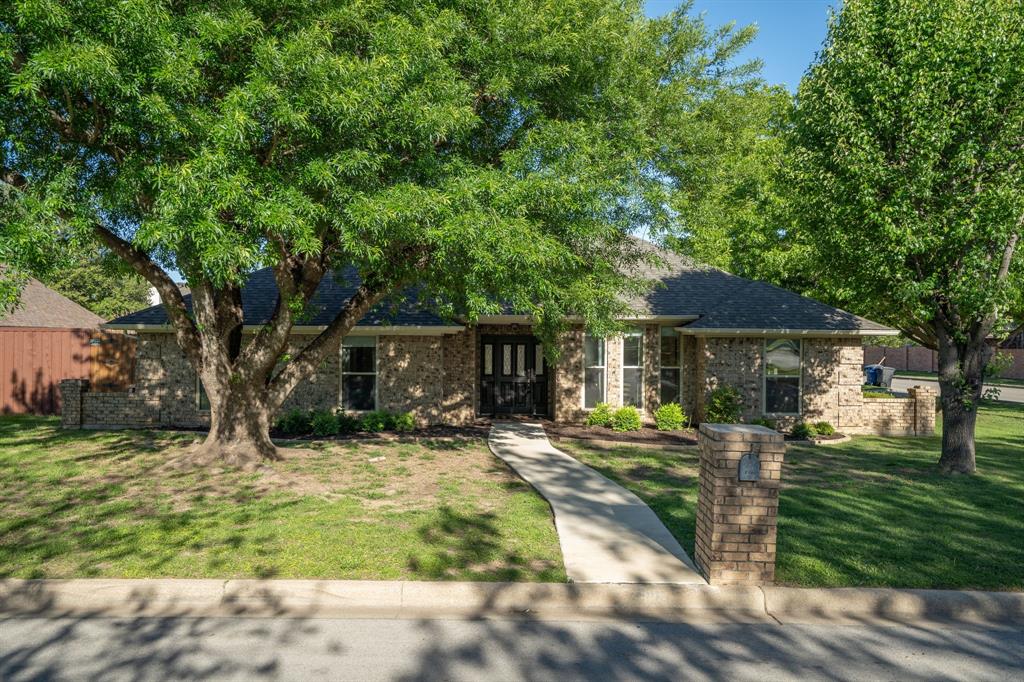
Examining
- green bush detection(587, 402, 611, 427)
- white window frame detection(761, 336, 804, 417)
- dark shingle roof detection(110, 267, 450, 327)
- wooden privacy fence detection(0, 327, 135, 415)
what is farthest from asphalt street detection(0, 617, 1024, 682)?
wooden privacy fence detection(0, 327, 135, 415)

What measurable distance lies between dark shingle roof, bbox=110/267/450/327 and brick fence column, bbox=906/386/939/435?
11.7 metres

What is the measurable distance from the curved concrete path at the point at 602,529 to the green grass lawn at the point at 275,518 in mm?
249

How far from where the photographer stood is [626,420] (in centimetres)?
1484

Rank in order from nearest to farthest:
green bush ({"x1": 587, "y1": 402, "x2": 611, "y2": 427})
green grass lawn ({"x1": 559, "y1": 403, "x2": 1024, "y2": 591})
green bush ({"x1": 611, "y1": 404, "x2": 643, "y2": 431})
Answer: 1. green grass lawn ({"x1": 559, "y1": 403, "x2": 1024, "y2": 591})
2. green bush ({"x1": 611, "y1": 404, "x2": 643, "y2": 431})
3. green bush ({"x1": 587, "y1": 402, "x2": 611, "y2": 427})

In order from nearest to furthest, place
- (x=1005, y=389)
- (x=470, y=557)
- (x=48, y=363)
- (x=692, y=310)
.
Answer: (x=470, y=557)
(x=692, y=310)
(x=48, y=363)
(x=1005, y=389)

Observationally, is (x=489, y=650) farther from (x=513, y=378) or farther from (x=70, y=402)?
(x=70, y=402)

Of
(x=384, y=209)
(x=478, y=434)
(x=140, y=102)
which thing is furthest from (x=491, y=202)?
(x=478, y=434)

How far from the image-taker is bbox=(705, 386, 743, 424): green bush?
14477mm

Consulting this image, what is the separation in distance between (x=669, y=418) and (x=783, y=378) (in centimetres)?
312

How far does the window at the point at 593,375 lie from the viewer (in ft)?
52.3

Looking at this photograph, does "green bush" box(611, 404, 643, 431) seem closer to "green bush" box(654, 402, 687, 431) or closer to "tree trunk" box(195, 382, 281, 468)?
"green bush" box(654, 402, 687, 431)

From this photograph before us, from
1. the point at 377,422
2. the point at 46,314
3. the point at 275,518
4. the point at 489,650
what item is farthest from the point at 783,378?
the point at 46,314

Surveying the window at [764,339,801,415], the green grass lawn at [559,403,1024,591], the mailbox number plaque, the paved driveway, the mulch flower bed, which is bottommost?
the green grass lawn at [559,403,1024,591]

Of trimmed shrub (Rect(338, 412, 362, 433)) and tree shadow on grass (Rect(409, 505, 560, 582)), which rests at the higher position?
trimmed shrub (Rect(338, 412, 362, 433))
